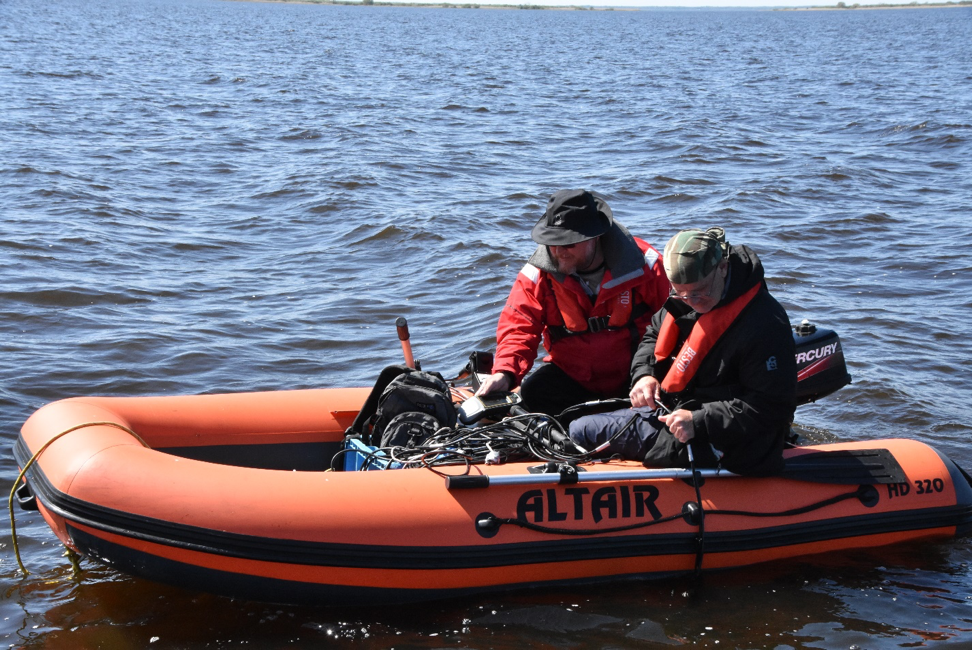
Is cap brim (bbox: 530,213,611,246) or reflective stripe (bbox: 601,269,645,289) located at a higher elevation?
cap brim (bbox: 530,213,611,246)

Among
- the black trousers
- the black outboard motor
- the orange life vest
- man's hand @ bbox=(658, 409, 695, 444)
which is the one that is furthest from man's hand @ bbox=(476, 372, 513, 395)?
the black outboard motor

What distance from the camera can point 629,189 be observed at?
11367 mm

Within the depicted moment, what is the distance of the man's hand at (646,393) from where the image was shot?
159 inches

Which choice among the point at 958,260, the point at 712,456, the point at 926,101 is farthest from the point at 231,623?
the point at 926,101

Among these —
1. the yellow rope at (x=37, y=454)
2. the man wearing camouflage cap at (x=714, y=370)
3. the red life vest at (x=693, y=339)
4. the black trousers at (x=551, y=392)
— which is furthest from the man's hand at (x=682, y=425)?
the yellow rope at (x=37, y=454)

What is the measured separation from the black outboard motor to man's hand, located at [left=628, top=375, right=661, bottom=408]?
85cm

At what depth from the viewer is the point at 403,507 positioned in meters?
3.81

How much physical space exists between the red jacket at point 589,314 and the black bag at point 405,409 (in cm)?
32

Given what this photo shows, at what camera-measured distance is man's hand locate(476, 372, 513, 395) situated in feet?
14.4

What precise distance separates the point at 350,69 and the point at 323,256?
17.3 meters

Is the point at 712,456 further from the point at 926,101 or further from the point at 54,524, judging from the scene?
the point at 926,101

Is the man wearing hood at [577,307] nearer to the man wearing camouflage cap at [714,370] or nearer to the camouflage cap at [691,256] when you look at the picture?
the man wearing camouflage cap at [714,370]

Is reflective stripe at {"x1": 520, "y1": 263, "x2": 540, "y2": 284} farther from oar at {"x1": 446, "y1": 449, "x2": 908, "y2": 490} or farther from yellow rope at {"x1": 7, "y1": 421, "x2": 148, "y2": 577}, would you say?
yellow rope at {"x1": 7, "y1": 421, "x2": 148, "y2": 577}

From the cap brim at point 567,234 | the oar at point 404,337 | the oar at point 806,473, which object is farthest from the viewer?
the oar at point 404,337
